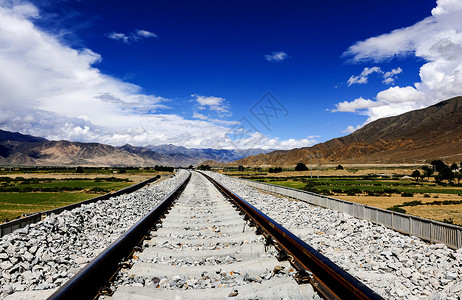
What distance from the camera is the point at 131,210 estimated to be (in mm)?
12633

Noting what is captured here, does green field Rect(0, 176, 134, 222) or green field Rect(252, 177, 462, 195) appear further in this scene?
green field Rect(252, 177, 462, 195)

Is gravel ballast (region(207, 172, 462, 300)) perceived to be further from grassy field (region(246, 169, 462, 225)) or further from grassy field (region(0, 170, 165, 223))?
grassy field (region(0, 170, 165, 223))

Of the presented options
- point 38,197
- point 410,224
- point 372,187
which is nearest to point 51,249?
point 410,224

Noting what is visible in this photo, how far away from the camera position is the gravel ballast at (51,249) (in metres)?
4.75

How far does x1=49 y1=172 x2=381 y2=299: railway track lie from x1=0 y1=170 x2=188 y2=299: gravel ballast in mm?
1047

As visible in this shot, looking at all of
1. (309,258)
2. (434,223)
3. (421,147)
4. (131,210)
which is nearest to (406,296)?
(309,258)

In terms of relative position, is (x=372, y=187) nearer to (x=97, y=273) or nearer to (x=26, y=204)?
(x=26, y=204)

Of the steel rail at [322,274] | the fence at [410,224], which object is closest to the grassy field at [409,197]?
the fence at [410,224]

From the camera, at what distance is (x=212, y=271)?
179 inches

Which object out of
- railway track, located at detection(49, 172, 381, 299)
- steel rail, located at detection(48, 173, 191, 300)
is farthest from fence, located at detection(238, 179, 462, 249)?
steel rail, located at detection(48, 173, 191, 300)

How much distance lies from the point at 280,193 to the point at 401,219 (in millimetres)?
14787

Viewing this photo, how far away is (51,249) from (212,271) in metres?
3.80

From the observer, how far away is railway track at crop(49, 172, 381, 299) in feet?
11.8

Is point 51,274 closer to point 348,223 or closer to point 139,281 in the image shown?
point 139,281
